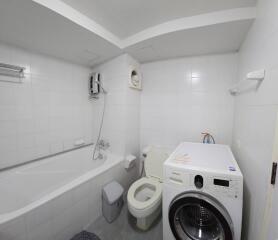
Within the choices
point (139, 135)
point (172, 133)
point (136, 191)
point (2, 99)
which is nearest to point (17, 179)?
point (2, 99)

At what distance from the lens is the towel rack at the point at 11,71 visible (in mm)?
1451

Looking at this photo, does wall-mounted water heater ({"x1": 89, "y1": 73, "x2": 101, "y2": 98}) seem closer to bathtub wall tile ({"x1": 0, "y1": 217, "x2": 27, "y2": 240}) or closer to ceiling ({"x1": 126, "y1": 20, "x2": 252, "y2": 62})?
ceiling ({"x1": 126, "y1": 20, "x2": 252, "y2": 62})

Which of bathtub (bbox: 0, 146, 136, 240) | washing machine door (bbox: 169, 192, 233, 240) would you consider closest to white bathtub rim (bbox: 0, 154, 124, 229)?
bathtub (bbox: 0, 146, 136, 240)

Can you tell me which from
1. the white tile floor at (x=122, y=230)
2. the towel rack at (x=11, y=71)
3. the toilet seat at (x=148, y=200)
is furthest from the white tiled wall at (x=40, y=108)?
the toilet seat at (x=148, y=200)

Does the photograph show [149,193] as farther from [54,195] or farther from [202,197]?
[54,195]

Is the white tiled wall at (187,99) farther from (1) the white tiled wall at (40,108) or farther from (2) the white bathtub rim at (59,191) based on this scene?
(1) the white tiled wall at (40,108)

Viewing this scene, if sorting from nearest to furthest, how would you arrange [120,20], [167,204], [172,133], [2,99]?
1. [167,204]
2. [120,20]
3. [2,99]
4. [172,133]

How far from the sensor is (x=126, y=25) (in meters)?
1.44

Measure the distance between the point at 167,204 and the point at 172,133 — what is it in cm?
110

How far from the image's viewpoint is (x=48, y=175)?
1825 millimetres

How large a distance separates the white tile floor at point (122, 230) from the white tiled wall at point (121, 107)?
83 cm

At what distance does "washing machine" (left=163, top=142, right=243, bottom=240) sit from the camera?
0.92 metres

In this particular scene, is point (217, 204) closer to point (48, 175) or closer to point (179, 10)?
point (179, 10)

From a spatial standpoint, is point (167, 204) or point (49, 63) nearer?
point (167, 204)
